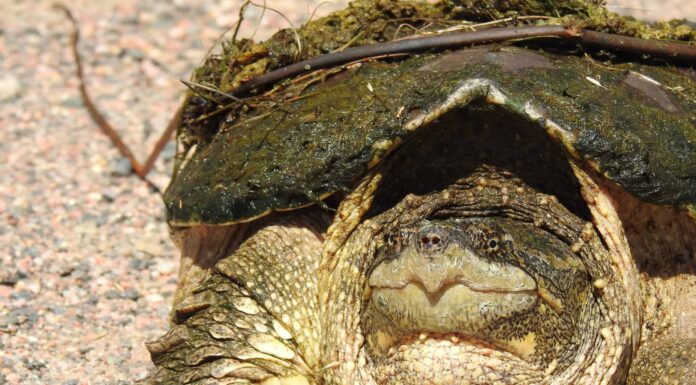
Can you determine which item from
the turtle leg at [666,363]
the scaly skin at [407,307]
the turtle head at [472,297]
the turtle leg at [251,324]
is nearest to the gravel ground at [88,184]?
the turtle leg at [251,324]

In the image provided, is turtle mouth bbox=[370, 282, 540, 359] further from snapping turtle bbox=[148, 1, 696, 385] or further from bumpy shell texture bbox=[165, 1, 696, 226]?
bumpy shell texture bbox=[165, 1, 696, 226]

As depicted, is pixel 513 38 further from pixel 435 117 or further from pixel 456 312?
pixel 456 312

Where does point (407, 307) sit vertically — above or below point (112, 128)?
below

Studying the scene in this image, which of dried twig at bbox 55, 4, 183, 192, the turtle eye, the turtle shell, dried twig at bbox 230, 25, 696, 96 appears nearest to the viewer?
the turtle eye

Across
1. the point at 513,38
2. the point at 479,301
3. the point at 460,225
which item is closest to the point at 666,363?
the point at 479,301

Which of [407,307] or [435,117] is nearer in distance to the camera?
[407,307]

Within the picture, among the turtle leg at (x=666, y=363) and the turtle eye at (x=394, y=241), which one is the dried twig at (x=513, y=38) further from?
the turtle leg at (x=666, y=363)

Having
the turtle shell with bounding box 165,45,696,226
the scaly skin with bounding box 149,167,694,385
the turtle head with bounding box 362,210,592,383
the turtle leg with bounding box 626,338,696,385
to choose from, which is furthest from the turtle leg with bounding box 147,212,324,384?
the turtle leg with bounding box 626,338,696,385
